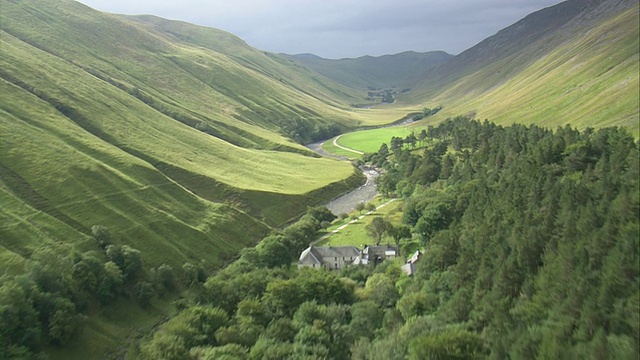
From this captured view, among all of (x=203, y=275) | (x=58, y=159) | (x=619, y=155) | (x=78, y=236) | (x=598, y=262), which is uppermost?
(x=619, y=155)

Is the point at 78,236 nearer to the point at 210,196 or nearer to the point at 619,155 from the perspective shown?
the point at 210,196

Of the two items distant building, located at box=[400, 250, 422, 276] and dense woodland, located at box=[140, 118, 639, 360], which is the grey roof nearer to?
dense woodland, located at box=[140, 118, 639, 360]

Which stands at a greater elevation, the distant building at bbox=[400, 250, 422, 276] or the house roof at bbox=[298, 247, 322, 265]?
the distant building at bbox=[400, 250, 422, 276]

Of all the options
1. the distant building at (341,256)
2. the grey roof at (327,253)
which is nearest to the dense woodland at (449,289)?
the grey roof at (327,253)

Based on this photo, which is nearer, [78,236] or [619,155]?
[619,155]

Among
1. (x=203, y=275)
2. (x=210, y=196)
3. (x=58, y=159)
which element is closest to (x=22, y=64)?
(x=58, y=159)

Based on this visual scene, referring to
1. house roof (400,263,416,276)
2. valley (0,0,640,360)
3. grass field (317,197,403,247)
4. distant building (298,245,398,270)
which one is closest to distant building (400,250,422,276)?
house roof (400,263,416,276)

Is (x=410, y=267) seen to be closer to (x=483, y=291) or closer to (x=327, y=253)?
(x=327, y=253)
